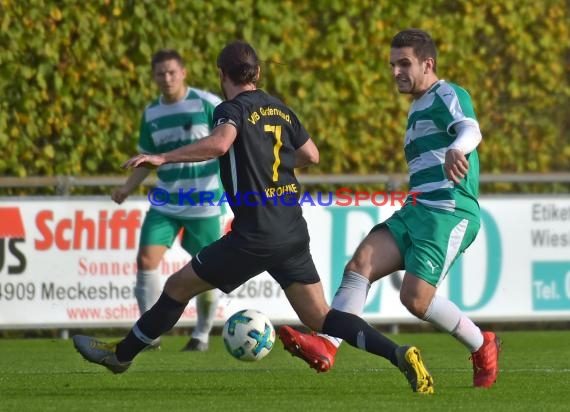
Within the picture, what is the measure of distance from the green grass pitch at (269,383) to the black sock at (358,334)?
0.26m

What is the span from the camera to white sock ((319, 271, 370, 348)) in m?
7.81

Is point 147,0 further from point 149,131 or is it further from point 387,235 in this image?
point 387,235

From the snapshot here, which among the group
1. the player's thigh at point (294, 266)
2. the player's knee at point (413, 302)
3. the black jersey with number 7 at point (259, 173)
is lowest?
the player's knee at point (413, 302)

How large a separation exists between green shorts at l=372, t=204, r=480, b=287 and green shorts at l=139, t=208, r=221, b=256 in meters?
3.18

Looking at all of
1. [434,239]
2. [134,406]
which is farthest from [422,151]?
[134,406]

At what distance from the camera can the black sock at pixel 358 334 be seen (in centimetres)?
725

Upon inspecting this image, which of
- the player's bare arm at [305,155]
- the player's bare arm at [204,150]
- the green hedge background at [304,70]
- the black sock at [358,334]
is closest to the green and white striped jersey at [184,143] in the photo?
the green hedge background at [304,70]

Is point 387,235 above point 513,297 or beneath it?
above

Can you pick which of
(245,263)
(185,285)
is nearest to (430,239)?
(245,263)

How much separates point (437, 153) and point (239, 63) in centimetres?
122

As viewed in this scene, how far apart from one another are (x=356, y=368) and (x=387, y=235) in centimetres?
191

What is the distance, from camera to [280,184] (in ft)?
24.3

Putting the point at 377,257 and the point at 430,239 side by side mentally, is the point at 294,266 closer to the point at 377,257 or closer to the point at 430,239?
the point at 377,257

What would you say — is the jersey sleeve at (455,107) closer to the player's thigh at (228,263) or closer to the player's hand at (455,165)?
the player's hand at (455,165)
